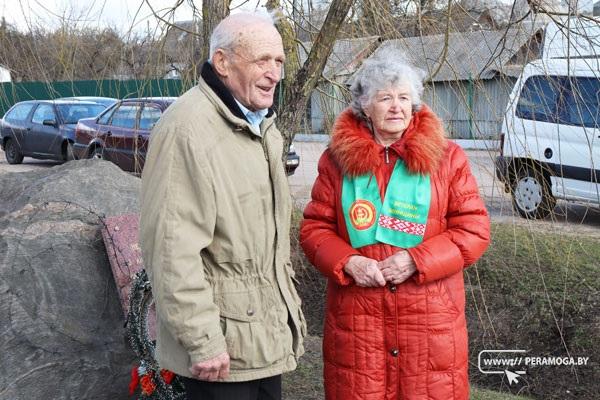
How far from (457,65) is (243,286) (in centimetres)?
217

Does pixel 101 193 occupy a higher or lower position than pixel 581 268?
higher

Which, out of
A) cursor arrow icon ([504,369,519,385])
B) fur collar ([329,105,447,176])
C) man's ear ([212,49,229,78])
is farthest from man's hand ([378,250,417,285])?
cursor arrow icon ([504,369,519,385])

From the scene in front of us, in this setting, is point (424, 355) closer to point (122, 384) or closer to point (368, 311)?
point (368, 311)

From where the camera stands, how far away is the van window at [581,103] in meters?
3.15

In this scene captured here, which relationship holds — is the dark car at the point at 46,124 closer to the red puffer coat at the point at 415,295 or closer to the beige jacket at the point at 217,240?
the red puffer coat at the point at 415,295

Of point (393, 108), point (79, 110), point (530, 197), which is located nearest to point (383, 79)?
point (393, 108)

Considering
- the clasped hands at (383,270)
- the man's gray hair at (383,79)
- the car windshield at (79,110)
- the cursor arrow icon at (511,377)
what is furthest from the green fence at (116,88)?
the car windshield at (79,110)

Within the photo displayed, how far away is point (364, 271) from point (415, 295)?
0.65ft

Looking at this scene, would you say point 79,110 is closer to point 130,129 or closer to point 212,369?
point 130,129

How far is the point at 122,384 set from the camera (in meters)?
3.38

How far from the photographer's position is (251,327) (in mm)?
2043

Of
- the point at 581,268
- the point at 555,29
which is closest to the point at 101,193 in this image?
the point at 555,29

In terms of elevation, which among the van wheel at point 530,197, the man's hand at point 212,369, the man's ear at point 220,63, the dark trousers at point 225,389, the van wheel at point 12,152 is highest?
the man's ear at point 220,63

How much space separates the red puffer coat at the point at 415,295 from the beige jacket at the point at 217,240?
0.99 feet
